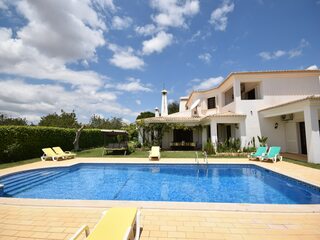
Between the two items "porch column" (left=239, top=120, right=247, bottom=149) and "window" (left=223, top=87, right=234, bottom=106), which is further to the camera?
"window" (left=223, top=87, right=234, bottom=106)

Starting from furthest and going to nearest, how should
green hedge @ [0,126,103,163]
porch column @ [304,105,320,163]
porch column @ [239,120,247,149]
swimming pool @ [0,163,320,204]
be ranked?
porch column @ [239,120,247,149]
green hedge @ [0,126,103,163]
porch column @ [304,105,320,163]
swimming pool @ [0,163,320,204]

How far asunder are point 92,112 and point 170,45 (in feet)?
145

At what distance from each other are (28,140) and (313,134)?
23.4m

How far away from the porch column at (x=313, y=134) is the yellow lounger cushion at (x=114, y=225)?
1370cm

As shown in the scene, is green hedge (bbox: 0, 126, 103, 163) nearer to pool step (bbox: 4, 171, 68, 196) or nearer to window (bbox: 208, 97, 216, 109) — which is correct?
pool step (bbox: 4, 171, 68, 196)

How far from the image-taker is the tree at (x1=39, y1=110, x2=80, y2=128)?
42.3 metres

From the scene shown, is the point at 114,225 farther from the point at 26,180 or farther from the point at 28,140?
the point at 28,140

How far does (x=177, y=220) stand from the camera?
4.59m

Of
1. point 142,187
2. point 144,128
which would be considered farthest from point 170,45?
point 142,187

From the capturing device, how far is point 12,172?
11.0 m

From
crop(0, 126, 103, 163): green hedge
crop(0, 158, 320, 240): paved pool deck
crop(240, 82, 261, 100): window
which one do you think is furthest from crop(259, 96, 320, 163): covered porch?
crop(0, 126, 103, 163): green hedge

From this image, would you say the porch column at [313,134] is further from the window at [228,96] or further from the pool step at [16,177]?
the pool step at [16,177]

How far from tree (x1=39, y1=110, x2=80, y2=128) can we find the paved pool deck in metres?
40.2

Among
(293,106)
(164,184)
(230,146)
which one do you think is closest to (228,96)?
(230,146)
